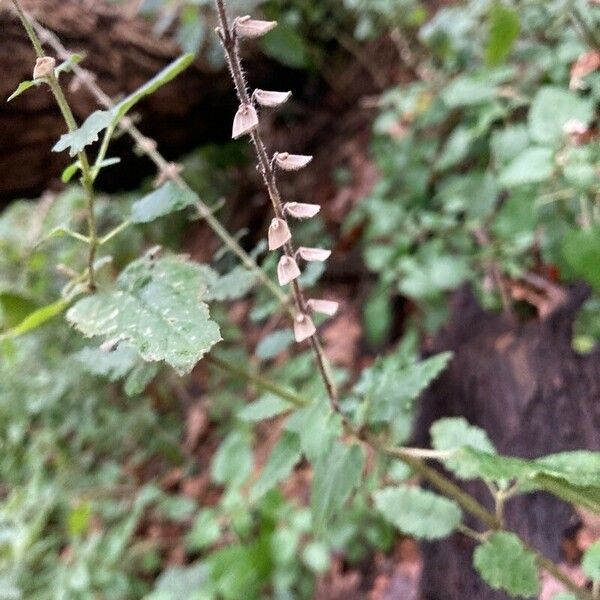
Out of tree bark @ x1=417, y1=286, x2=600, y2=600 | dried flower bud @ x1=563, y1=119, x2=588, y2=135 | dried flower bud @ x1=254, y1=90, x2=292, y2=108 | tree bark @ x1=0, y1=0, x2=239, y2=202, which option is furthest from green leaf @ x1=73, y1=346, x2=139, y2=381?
dried flower bud @ x1=563, y1=119, x2=588, y2=135

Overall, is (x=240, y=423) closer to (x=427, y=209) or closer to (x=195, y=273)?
(x=427, y=209)

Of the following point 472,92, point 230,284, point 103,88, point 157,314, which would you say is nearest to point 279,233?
point 157,314

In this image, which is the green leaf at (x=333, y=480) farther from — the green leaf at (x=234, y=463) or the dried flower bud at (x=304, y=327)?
the green leaf at (x=234, y=463)

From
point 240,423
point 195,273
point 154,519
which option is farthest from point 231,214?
point 195,273

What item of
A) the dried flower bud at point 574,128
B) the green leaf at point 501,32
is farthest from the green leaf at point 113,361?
the green leaf at point 501,32

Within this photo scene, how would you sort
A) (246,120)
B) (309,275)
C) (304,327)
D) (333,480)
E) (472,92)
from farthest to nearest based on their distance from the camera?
(472,92)
(309,275)
(333,480)
(304,327)
(246,120)

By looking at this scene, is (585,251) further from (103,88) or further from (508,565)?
(103,88)

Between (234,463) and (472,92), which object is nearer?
(472,92)
